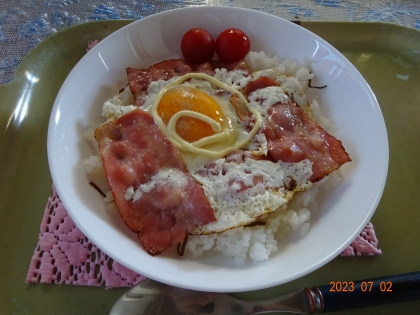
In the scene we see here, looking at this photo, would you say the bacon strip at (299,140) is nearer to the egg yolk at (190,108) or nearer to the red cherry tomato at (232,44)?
the egg yolk at (190,108)

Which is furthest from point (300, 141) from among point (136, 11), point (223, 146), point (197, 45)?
point (136, 11)

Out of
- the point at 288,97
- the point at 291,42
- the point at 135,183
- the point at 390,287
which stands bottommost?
the point at 390,287

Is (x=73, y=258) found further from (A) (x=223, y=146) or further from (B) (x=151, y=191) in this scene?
(A) (x=223, y=146)

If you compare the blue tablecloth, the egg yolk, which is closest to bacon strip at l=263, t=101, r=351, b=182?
the egg yolk

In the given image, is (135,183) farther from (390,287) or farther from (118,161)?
(390,287)

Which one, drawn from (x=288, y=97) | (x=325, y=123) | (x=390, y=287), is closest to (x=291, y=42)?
(x=288, y=97)

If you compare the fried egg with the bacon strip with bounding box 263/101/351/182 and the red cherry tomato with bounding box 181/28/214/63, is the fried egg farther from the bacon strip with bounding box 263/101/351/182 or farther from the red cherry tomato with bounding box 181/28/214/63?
the red cherry tomato with bounding box 181/28/214/63
